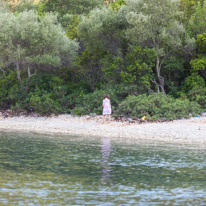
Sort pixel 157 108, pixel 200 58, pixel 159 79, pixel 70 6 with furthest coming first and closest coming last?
1. pixel 70 6
2. pixel 159 79
3. pixel 200 58
4. pixel 157 108

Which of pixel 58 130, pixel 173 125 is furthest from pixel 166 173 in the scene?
pixel 58 130

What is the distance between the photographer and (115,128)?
26.1 meters

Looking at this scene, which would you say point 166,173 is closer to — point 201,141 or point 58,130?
point 201,141

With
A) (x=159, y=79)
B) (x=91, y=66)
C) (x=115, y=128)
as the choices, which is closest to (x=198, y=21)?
(x=159, y=79)

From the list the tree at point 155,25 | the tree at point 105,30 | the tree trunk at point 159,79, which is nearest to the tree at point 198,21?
the tree at point 155,25

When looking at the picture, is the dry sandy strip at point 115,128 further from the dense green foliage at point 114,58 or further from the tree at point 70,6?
the tree at point 70,6

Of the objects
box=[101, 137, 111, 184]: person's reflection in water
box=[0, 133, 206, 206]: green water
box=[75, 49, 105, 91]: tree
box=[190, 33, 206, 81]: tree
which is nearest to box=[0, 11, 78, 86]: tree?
box=[75, 49, 105, 91]: tree

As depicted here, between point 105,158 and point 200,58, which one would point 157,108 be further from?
point 105,158

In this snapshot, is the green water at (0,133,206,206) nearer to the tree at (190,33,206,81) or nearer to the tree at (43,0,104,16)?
the tree at (190,33,206,81)

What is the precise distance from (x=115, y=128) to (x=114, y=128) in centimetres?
6

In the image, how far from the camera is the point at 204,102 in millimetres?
29062

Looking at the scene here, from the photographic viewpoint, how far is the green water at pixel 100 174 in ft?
35.4

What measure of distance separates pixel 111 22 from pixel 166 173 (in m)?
19.8

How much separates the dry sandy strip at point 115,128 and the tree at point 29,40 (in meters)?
4.32
